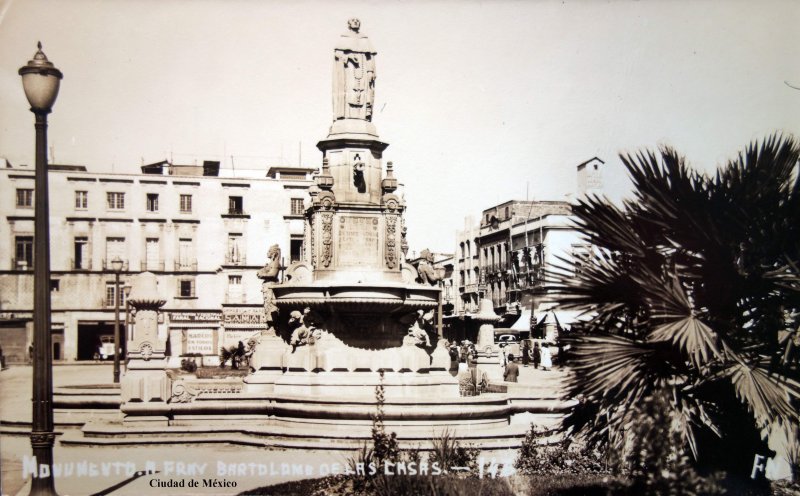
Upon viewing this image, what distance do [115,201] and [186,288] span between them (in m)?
7.68

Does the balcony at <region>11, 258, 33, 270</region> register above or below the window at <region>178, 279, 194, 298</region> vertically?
above

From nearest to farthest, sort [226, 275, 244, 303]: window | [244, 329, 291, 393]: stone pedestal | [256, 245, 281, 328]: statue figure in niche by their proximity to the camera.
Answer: [244, 329, 291, 393]: stone pedestal < [256, 245, 281, 328]: statue figure in niche < [226, 275, 244, 303]: window

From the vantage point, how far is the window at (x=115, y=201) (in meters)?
52.2

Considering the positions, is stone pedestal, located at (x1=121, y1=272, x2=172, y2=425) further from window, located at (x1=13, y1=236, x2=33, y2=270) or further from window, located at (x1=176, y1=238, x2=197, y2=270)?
window, located at (x1=176, y1=238, x2=197, y2=270)

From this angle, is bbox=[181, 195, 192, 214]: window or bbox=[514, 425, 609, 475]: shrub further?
bbox=[181, 195, 192, 214]: window

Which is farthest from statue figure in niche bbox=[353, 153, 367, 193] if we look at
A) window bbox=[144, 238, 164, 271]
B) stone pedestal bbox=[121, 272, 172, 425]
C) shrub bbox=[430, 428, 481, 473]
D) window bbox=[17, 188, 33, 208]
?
window bbox=[144, 238, 164, 271]

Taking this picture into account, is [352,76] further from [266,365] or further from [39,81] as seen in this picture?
[39,81]

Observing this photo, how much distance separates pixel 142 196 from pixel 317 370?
38.1 meters

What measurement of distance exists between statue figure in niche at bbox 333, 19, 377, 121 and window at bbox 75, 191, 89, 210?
33.6 metres

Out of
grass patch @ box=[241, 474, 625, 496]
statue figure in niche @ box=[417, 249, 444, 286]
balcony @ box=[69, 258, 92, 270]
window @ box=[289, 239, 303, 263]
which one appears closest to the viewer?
grass patch @ box=[241, 474, 625, 496]

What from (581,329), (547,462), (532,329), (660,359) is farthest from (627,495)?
(532,329)

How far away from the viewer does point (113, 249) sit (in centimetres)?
5281

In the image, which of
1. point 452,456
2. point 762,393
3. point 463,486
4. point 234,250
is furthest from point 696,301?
point 234,250

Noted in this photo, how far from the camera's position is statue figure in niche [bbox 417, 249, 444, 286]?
2067cm
